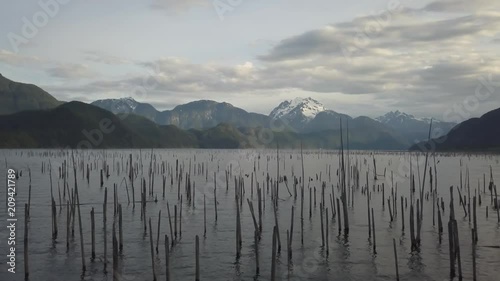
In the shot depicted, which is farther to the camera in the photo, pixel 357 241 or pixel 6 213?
pixel 6 213

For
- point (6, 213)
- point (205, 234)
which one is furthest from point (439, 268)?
point (6, 213)

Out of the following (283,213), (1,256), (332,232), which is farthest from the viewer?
(283,213)

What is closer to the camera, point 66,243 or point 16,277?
point 16,277

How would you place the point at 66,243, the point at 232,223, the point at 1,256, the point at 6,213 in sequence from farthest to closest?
the point at 6,213
the point at 232,223
the point at 66,243
the point at 1,256

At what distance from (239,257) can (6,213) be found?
791 inches

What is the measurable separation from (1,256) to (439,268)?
19849mm

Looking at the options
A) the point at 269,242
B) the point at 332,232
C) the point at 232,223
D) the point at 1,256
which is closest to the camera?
the point at 1,256

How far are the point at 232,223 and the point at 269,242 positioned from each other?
5767 millimetres

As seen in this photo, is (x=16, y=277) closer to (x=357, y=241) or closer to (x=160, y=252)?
(x=160, y=252)

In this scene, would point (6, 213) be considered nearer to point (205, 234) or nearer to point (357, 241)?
point (205, 234)

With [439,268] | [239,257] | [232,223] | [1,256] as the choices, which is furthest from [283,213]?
[1,256]

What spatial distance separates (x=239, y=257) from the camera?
69.1 feet

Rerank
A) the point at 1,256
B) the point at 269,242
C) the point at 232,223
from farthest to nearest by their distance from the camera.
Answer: the point at 232,223 < the point at 269,242 < the point at 1,256

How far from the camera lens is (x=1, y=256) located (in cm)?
2044
